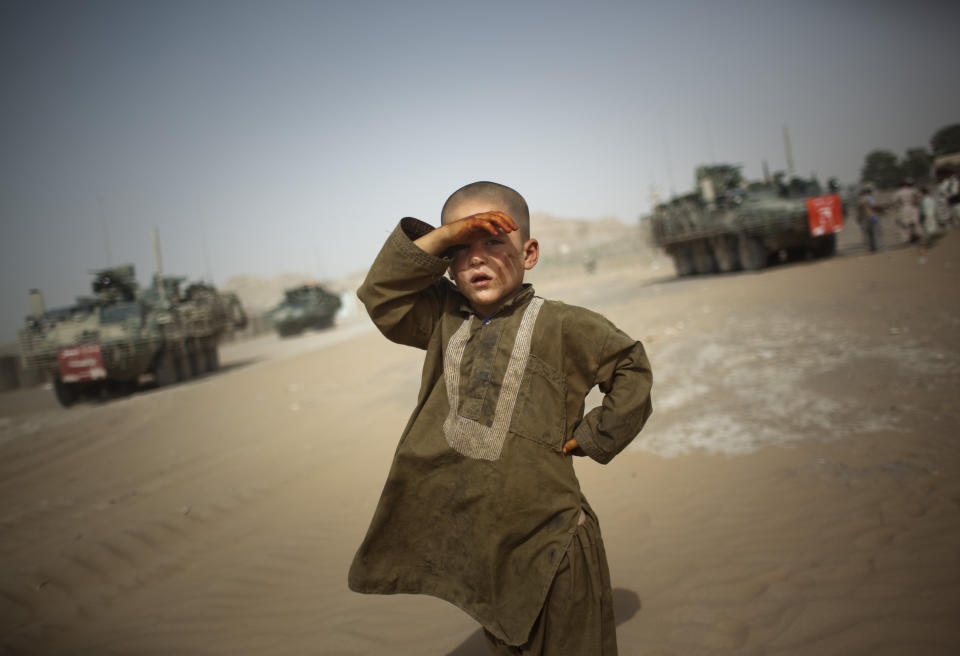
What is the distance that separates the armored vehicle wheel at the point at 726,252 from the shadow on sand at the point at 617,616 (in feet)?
44.7

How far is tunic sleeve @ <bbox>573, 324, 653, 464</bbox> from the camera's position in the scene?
1310mm

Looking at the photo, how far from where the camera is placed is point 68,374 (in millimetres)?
10383

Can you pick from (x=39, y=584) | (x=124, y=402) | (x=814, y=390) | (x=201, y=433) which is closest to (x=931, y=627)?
(x=814, y=390)

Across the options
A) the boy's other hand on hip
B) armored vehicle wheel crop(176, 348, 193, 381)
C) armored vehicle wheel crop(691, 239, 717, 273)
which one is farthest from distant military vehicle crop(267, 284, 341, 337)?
the boy's other hand on hip

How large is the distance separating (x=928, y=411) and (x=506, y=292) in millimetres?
4120

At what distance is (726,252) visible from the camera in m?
14.2

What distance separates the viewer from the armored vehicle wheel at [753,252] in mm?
12930

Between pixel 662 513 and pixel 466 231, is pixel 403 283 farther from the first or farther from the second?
pixel 662 513

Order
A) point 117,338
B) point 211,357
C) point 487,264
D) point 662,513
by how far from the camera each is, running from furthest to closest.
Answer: point 211,357 → point 117,338 → point 662,513 → point 487,264

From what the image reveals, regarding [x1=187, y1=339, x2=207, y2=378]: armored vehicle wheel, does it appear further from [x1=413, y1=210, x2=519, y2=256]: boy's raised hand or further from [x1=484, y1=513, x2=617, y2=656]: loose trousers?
[x1=484, y1=513, x2=617, y2=656]: loose trousers

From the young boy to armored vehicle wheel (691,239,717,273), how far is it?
15.9 m

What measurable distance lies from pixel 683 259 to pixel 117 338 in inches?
650

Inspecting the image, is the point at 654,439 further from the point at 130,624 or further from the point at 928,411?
the point at 130,624

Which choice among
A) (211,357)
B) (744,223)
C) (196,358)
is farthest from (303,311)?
(744,223)
